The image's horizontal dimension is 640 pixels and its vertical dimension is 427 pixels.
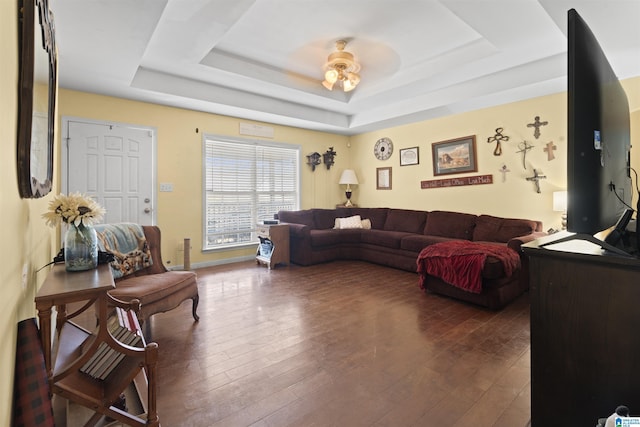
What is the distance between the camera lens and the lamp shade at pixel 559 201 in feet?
11.6

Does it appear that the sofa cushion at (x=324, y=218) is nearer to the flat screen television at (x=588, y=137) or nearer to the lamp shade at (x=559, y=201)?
the lamp shade at (x=559, y=201)

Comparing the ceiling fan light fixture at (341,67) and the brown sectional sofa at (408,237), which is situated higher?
the ceiling fan light fixture at (341,67)

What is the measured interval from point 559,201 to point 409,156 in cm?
252

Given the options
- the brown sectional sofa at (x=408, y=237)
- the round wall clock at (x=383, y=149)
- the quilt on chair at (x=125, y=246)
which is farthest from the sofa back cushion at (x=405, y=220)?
the quilt on chair at (x=125, y=246)

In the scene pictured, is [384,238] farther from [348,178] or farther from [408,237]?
[348,178]

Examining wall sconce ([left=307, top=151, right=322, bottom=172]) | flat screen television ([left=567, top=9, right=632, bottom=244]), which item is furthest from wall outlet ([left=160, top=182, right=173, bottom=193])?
flat screen television ([left=567, top=9, right=632, bottom=244])

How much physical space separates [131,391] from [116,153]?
3.48 meters

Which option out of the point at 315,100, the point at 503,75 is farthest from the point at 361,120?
the point at 503,75

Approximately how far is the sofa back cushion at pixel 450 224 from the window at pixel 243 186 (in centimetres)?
261

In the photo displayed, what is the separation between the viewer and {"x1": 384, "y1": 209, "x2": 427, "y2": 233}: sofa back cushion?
198 inches

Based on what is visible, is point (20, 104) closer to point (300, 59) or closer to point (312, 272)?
point (300, 59)

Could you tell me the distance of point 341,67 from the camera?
11.3 ft

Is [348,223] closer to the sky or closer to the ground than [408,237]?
closer to the sky

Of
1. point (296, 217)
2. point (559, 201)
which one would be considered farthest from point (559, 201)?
point (296, 217)
